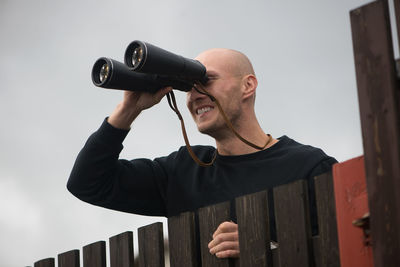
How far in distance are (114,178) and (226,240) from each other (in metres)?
1.15

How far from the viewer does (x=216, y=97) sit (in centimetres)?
369

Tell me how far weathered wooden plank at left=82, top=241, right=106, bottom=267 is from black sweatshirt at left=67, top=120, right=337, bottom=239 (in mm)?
305

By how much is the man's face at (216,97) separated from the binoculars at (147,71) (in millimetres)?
67

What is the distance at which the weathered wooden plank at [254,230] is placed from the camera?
2.67m

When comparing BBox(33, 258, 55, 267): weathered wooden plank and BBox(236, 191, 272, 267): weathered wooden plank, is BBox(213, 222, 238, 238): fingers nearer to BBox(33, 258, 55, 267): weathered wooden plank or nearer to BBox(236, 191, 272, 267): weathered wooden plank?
BBox(236, 191, 272, 267): weathered wooden plank

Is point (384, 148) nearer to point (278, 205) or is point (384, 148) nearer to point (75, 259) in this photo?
point (278, 205)

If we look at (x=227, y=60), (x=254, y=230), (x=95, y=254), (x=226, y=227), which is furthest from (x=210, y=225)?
(x=227, y=60)

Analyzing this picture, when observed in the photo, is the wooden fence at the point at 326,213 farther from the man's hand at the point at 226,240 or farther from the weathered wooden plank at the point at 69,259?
the weathered wooden plank at the point at 69,259

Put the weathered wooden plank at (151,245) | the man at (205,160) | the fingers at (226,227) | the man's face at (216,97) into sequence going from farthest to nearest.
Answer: the man's face at (216,97) < the man at (205,160) < the weathered wooden plank at (151,245) < the fingers at (226,227)

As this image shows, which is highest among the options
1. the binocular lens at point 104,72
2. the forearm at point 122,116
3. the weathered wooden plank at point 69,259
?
the binocular lens at point 104,72

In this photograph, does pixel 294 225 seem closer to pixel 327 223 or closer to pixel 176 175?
pixel 327 223

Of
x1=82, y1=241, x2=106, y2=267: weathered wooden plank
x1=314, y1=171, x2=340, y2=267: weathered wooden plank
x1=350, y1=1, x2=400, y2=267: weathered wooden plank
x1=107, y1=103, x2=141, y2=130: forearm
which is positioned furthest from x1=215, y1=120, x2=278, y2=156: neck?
x1=350, y1=1, x2=400, y2=267: weathered wooden plank

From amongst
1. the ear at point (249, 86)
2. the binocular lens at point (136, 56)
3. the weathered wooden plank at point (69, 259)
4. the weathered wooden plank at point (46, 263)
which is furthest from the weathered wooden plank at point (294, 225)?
the weathered wooden plank at point (46, 263)

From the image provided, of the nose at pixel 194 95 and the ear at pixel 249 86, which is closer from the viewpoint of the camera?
the nose at pixel 194 95
